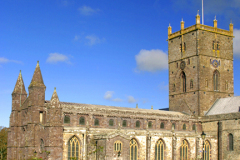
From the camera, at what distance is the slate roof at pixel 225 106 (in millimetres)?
71062

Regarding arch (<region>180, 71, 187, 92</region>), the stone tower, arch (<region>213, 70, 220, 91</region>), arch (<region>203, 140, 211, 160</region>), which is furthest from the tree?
arch (<region>213, 70, 220, 91</region>)

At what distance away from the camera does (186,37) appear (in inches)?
3078

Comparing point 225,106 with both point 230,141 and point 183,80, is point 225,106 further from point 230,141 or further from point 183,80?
point 183,80

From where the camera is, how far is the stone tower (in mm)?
75062

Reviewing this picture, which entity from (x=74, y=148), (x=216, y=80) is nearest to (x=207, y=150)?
(x=216, y=80)

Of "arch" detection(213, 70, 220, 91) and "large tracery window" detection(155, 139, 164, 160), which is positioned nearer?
"large tracery window" detection(155, 139, 164, 160)

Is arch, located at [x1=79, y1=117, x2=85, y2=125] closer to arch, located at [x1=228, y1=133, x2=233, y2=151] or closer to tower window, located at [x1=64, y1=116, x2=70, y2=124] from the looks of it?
tower window, located at [x1=64, y1=116, x2=70, y2=124]

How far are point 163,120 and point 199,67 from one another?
45.1ft

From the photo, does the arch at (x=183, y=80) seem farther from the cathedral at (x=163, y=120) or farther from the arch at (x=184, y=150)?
the arch at (x=184, y=150)

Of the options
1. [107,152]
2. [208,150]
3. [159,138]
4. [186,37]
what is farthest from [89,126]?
[186,37]

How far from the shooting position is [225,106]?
72.9m

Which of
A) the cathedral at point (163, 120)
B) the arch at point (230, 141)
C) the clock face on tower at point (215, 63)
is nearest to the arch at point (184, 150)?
the cathedral at point (163, 120)

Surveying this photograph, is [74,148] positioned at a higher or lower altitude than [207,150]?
higher

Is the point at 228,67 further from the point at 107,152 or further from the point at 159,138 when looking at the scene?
the point at 107,152
